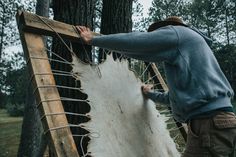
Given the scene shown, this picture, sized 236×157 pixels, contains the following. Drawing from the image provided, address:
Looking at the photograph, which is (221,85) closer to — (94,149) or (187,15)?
(94,149)

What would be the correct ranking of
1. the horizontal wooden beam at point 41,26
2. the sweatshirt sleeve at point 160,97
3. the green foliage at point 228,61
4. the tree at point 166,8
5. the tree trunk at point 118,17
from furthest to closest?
the tree at point 166,8 < the green foliage at point 228,61 < the tree trunk at point 118,17 < the sweatshirt sleeve at point 160,97 < the horizontal wooden beam at point 41,26

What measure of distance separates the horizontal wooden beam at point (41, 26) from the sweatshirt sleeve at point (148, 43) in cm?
27

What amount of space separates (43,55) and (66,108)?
2.37ft

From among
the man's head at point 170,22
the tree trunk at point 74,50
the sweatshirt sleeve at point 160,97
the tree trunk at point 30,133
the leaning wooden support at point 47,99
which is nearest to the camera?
the leaning wooden support at point 47,99

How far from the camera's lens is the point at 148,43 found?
2.13m

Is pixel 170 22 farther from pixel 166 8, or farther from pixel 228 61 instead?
pixel 166 8

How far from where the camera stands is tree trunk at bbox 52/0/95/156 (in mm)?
2570

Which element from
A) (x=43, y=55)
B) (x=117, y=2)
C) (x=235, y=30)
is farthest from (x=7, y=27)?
(x=43, y=55)

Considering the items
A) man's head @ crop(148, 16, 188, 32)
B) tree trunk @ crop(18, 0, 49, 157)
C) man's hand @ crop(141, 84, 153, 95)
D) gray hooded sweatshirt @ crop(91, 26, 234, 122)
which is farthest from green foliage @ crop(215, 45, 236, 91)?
gray hooded sweatshirt @ crop(91, 26, 234, 122)

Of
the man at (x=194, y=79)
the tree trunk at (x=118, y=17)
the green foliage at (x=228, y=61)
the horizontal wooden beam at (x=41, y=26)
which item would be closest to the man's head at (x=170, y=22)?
the man at (x=194, y=79)

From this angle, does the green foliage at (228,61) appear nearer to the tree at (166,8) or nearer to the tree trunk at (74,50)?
the tree at (166,8)

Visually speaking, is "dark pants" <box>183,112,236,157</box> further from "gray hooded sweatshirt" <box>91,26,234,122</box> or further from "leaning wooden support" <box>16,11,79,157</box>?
→ "leaning wooden support" <box>16,11,79,157</box>

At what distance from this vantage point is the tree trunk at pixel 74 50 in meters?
2.57

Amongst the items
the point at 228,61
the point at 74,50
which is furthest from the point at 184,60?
the point at 228,61
